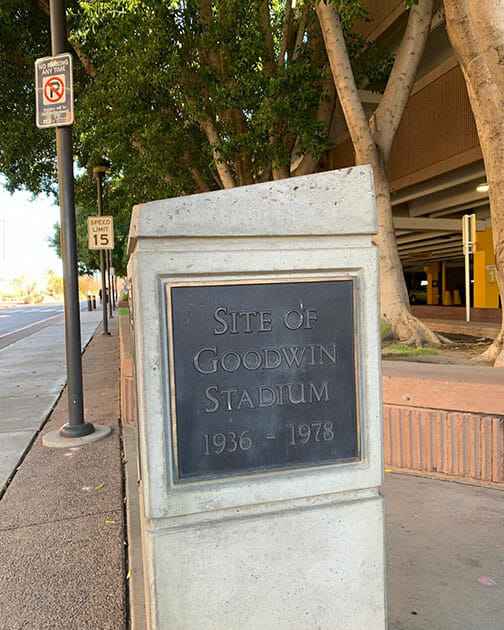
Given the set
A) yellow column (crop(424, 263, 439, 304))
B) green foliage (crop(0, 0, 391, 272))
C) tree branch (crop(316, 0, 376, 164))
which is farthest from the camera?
yellow column (crop(424, 263, 439, 304))

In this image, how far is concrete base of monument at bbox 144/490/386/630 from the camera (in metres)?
1.89

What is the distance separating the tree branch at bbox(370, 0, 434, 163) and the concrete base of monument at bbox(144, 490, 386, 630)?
6.89 m

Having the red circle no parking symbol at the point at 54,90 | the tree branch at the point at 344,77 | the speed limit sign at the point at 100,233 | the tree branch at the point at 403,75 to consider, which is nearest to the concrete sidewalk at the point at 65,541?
the red circle no parking symbol at the point at 54,90

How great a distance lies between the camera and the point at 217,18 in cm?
964

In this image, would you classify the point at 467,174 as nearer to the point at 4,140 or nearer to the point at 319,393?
the point at 4,140

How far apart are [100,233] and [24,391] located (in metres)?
5.21

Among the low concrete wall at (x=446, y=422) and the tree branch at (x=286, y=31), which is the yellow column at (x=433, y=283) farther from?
the low concrete wall at (x=446, y=422)

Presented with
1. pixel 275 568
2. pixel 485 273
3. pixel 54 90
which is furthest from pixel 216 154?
pixel 485 273

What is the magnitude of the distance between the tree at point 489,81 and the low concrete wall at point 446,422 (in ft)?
4.61

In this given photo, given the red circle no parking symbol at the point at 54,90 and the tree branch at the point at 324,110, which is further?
the tree branch at the point at 324,110

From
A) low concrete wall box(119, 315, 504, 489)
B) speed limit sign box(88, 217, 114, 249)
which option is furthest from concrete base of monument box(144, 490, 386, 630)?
speed limit sign box(88, 217, 114, 249)

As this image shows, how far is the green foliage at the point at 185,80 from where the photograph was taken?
9406 mm

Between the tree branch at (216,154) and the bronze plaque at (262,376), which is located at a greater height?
the tree branch at (216,154)

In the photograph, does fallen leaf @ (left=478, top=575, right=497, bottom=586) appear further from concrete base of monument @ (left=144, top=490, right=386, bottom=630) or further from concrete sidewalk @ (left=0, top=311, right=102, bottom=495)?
concrete sidewalk @ (left=0, top=311, right=102, bottom=495)
